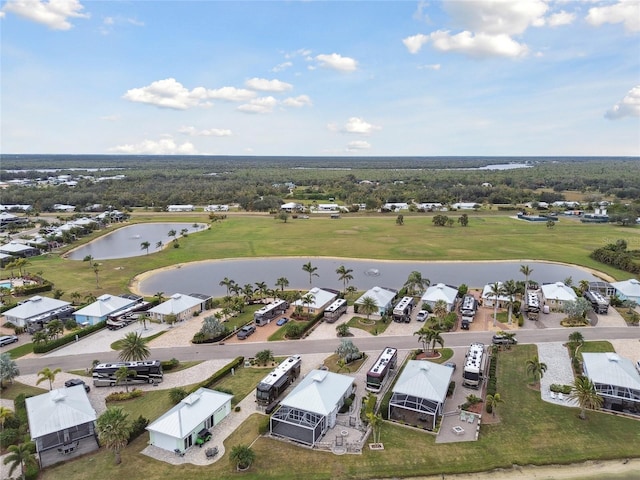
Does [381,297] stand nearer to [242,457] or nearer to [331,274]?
[331,274]

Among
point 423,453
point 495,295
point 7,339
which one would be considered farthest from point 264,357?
point 495,295

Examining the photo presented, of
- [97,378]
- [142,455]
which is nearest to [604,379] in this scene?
[142,455]

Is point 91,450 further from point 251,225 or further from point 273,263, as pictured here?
point 251,225

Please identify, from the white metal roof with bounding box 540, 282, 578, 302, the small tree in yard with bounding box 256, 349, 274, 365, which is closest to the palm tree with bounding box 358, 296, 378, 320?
the small tree in yard with bounding box 256, 349, 274, 365

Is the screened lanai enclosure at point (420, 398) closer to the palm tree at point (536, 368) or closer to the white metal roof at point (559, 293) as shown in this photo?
the palm tree at point (536, 368)

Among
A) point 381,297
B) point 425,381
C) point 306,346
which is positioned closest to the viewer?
point 425,381

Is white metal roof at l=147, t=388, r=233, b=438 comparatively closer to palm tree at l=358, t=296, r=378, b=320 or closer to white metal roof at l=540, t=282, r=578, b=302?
palm tree at l=358, t=296, r=378, b=320

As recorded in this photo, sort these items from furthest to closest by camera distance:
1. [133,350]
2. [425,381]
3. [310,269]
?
[310,269]
[133,350]
[425,381]
